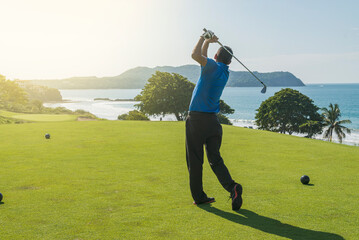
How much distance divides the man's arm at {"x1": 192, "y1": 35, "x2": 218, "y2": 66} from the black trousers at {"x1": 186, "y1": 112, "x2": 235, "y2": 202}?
0.89 metres

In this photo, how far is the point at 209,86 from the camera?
5.70 meters

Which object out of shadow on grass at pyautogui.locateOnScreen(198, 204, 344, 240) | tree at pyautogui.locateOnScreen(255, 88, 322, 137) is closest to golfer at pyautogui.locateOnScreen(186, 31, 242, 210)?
shadow on grass at pyautogui.locateOnScreen(198, 204, 344, 240)

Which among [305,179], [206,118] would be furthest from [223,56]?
[305,179]

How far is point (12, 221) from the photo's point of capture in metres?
4.89

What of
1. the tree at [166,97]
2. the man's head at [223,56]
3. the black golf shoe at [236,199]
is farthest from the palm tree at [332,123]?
the black golf shoe at [236,199]

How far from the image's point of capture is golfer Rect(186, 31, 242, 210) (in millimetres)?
5648

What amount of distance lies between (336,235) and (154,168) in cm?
546

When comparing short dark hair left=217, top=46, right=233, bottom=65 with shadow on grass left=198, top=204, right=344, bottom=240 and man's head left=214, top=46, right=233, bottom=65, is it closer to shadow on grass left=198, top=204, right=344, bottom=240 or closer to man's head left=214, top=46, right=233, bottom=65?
man's head left=214, top=46, right=233, bottom=65

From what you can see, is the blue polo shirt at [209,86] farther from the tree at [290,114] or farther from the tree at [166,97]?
the tree at [290,114]

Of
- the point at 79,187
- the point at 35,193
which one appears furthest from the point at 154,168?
the point at 35,193

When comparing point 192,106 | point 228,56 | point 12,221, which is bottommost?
point 12,221

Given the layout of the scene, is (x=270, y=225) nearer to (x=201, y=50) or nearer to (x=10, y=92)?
(x=201, y=50)

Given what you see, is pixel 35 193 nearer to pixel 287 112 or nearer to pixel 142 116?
pixel 142 116

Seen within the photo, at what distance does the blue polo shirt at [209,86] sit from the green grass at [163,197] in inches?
67.2
